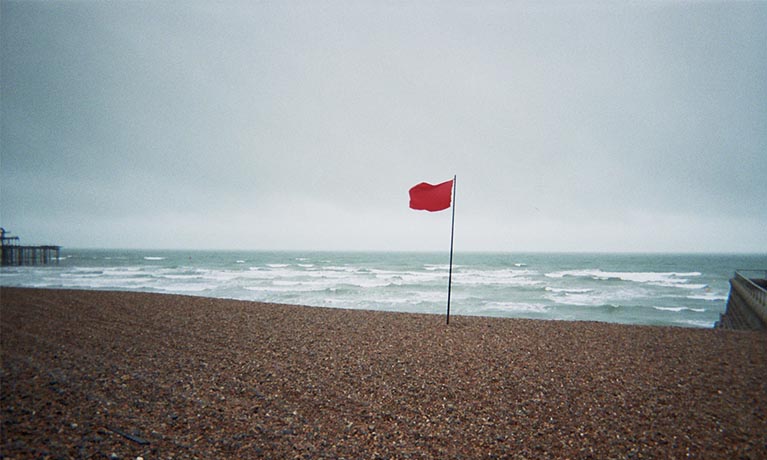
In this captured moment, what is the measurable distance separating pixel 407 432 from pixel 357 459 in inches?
26.4

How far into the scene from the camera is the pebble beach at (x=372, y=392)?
3254mm

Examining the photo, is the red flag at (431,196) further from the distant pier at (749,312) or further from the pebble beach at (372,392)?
the distant pier at (749,312)

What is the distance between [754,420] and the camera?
3.95 metres

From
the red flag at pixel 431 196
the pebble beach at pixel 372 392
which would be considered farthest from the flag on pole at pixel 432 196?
the pebble beach at pixel 372 392

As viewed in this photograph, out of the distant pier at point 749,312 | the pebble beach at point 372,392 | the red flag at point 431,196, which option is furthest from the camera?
the distant pier at point 749,312

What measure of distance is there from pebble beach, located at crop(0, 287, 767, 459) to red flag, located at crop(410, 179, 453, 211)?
2.87 m

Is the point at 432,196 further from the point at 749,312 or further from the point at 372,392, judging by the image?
the point at 749,312

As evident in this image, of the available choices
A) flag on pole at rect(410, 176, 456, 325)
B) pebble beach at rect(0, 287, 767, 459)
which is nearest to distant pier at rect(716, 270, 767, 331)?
pebble beach at rect(0, 287, 767, 459)

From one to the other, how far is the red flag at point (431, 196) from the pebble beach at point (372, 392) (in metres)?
2.87

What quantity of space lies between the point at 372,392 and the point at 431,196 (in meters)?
4.85

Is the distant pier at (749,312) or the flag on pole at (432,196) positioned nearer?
the flag on pole at (432,196)

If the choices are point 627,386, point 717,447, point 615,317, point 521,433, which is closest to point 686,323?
point 615,317

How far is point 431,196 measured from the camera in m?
8.11

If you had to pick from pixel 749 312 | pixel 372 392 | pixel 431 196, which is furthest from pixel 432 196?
pixel 749 312
